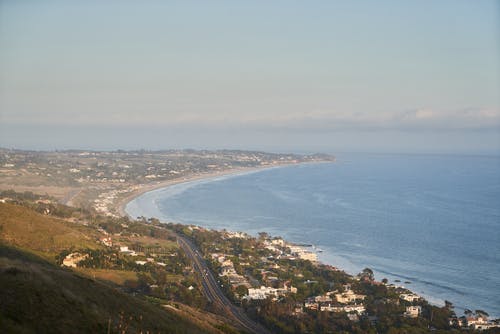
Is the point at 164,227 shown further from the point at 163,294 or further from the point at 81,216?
the point at 163,294

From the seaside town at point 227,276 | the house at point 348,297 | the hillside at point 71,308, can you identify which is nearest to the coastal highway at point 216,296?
the seaside town at point 227,276

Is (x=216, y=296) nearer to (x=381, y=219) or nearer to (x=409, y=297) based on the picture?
(x=409, y=297)

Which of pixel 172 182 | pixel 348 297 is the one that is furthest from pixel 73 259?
pixel 172 182

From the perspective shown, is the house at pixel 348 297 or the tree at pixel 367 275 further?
the tree at pixel 367 275

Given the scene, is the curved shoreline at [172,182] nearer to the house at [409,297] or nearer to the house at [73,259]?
the house at [73,259]

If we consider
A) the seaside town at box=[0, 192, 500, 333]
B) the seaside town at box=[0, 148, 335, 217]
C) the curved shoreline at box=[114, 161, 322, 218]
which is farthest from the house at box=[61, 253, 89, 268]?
the curved shoreline at box=[114, 161, 322, 218]

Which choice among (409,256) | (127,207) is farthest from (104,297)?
(127,207)

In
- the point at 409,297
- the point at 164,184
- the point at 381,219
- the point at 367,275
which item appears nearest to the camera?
the point at 409,297
